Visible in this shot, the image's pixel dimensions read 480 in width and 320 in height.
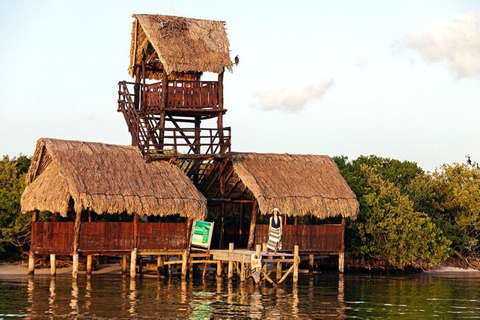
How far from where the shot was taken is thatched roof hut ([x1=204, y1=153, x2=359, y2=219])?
34.3m

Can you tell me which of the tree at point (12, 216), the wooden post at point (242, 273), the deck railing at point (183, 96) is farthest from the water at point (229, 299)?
the deck railing at point (183, 96)

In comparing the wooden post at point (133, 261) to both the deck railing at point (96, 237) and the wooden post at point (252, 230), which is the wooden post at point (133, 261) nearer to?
the deck railing at point (96, 237)

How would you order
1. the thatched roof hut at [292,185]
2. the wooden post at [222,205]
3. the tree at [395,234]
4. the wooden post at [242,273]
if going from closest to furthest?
the wooden post at [242,273] < the thatched roof hut at [292,185] < the wooden post at [222,205] < the tree at [395,234]

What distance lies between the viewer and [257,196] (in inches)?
1325

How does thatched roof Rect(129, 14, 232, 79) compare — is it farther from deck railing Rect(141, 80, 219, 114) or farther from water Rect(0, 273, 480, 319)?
water Rect(0, 273, 480, 319)

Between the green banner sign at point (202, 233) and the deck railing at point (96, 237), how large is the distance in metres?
1.31

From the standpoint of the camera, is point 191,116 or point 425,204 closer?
point 191,116

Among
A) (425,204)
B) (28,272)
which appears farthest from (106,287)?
(425,204)

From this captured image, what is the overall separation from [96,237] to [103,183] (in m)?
1.91

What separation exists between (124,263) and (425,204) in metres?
17.1

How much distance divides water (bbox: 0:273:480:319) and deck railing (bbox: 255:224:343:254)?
1.40m

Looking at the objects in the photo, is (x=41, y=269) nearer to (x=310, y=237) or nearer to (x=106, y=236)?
(x=106, y=236)

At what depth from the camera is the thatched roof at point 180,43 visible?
3441 cm

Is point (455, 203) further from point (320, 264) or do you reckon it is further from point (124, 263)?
point (124, 263)
